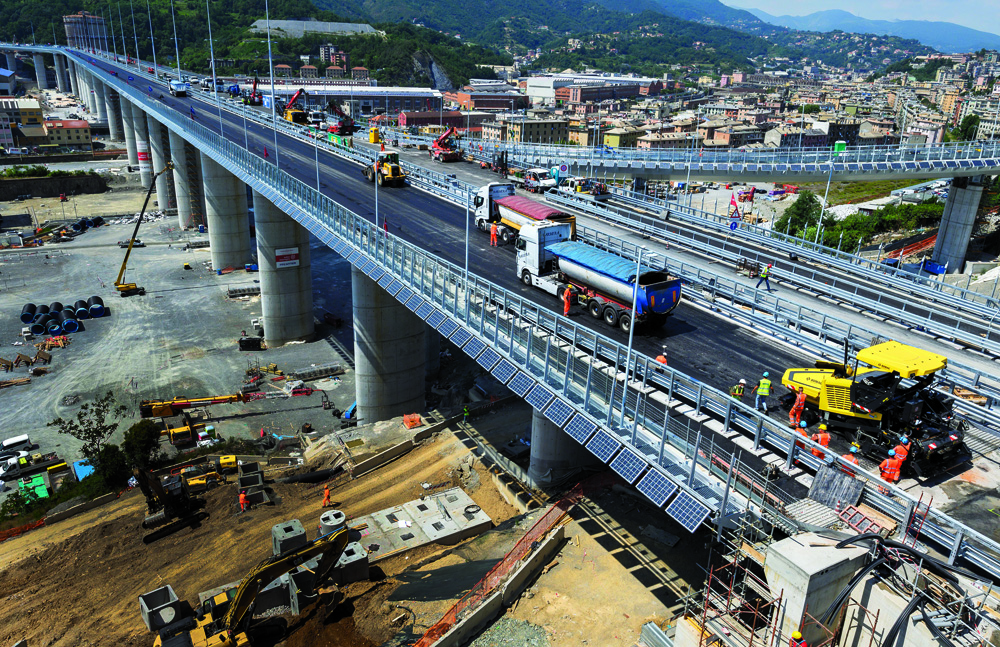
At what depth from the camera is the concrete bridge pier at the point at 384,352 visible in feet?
121

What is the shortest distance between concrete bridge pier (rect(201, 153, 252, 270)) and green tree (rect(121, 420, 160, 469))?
121 feet

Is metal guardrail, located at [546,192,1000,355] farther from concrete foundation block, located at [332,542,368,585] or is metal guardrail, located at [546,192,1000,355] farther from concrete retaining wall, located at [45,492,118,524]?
concrete retaining wall, located at [45,492,118,524]

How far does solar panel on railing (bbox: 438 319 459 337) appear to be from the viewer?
77.5ft

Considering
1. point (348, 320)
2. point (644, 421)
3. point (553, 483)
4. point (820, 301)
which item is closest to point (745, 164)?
point (820, 301)

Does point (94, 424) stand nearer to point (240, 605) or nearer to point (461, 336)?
point (240, 605)

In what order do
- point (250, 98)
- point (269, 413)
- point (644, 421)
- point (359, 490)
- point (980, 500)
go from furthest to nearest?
1. point (250, 98)
2. point (269, 413)
3. point (359, 490)
4. point (644, 421)
5. point (980, 500)

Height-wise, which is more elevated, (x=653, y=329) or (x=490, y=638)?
(x=653, y=329)

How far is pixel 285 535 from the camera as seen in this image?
2373 centimetres

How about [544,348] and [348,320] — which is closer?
[544,348]

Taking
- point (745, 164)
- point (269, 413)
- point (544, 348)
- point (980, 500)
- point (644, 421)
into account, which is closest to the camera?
point (980, 500)

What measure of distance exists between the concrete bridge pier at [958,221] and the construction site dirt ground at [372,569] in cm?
5694

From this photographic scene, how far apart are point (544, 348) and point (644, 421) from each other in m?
4.62

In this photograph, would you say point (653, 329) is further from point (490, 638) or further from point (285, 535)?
point (285, 535)

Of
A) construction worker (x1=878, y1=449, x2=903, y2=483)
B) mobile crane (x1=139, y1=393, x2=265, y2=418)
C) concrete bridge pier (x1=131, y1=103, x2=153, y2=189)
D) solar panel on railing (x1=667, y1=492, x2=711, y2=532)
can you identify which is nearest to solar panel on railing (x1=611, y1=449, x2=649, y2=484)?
solar panel on railing (x1=667, y1=492, x2=711, y2=532)
